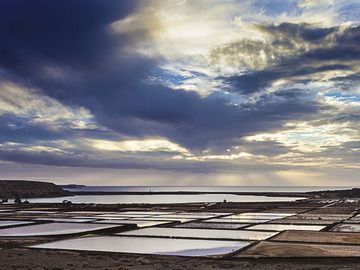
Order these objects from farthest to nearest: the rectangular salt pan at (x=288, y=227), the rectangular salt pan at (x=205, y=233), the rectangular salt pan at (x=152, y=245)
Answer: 1. the rectangular salt pan at (x=288, y=227)
2. the rectangular salt pan at (x=205, y=233)
3. the rectangular salt pan at (x=152, y=245)

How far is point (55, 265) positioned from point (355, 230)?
1359 cm

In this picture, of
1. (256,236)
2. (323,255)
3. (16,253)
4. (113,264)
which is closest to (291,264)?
(323,255)

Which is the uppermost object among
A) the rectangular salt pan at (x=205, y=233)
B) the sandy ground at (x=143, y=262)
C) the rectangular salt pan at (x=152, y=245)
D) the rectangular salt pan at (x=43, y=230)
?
the rectangular salt pan at (x=43, y=230)

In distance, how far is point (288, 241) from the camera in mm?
16078

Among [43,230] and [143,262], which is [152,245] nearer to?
[143,262]

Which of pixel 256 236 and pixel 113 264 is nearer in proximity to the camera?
pixel 113 264

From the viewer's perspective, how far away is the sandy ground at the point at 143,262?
11180 mm

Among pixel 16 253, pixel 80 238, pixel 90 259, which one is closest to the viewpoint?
pixel 90 259

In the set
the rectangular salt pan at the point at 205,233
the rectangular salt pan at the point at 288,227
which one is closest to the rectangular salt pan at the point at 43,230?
the rectangular salt pan at the point at 205,233

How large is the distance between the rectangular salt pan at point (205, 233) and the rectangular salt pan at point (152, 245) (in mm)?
1249

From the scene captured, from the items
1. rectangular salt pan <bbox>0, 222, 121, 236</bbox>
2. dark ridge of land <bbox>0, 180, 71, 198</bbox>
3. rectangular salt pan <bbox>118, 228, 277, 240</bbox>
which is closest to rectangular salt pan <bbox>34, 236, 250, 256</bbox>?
rectangular salt pan <bbox>118, 228, 277, 240</bbox>

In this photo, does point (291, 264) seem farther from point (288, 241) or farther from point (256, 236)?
point (256, 236)

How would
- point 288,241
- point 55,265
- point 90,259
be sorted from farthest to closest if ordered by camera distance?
1. point 288,241
2. point 90,259
3. point 55,265

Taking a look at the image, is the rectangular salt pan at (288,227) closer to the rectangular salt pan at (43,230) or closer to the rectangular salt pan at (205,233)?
the rectangular salt pan at (205,233)
